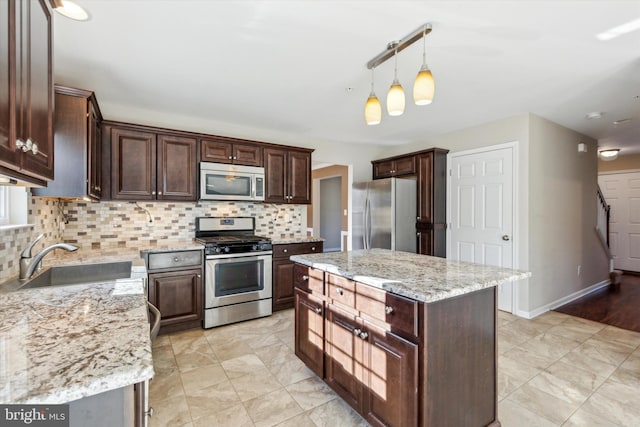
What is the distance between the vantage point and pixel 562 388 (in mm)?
2125

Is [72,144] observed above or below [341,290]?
above

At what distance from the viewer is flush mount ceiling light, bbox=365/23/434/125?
5.21 ft

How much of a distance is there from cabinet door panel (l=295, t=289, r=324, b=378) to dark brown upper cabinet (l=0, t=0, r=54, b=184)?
1.59 metres

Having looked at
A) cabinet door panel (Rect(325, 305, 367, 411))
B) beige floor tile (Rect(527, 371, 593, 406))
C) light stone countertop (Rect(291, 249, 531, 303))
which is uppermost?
light stone countertop (Rect(291, 249, 531, 303))

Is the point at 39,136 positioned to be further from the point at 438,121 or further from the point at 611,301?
the point at 611,301

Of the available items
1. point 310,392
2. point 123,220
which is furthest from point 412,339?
point 123,220

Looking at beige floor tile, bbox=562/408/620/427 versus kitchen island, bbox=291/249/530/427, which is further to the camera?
beige floor tile, bbox=562/408/620/427

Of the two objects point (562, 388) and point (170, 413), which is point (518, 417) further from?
point (170, 413)

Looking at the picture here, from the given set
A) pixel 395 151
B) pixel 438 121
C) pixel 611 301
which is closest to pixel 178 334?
pixel 438 121

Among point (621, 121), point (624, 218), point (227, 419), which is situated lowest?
point (227, 419)

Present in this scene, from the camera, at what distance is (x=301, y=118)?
12.2ft

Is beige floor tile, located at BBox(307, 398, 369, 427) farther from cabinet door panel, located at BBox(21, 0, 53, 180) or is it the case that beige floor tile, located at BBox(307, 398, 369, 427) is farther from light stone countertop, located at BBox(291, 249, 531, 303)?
cabinet door panel, located at BBox(21, 0, 53, 180)

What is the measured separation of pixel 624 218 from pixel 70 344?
8.67 meters

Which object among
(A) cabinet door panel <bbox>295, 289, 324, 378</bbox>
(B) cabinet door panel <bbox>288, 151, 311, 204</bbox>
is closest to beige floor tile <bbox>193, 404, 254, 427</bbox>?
(A) cabinet door panel <bbox>295, 289, 324, 378</bbox>
